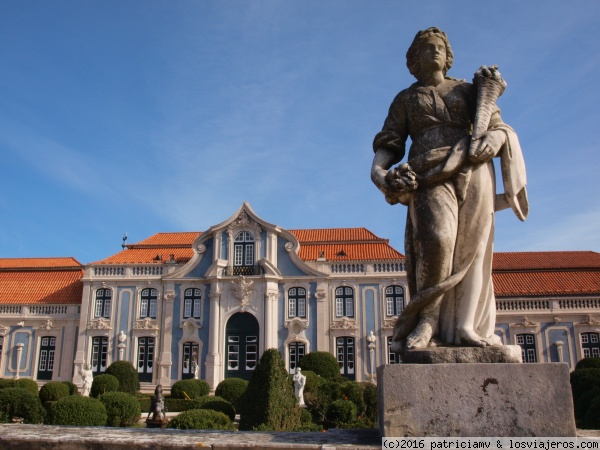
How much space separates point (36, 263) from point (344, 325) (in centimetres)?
2218

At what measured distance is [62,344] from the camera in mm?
33406

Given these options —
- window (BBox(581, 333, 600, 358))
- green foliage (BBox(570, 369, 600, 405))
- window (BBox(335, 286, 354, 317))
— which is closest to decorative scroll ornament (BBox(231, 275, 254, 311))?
window (BBox(335, 286, 354, 317))

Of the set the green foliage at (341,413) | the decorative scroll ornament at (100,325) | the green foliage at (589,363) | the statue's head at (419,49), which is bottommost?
the green foliage at (341,413)

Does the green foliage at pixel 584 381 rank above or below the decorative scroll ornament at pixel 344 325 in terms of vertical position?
below

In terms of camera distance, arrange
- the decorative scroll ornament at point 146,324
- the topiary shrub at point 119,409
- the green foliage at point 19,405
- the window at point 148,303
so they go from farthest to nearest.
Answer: the window at point 148,303, the decorative scroll ornament at point 146,324, the topiary shrub at point 119,409, the green foliage at point 19,405

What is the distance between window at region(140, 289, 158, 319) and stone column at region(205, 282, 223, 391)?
3.61m

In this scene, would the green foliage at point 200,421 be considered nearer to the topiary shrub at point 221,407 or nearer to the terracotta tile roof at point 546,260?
the topiary shrub at point 221,407

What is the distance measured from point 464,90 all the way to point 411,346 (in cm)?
191

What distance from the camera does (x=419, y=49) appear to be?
423 centimetres

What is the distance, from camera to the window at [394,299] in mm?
32000

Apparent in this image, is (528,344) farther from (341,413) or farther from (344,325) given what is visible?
(341,413)

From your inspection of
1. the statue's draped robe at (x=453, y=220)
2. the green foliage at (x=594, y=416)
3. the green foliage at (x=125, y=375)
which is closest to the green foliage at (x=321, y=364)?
the green foliage at (x=125, y=375)

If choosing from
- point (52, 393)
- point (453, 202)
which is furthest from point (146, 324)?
point (453, 202)

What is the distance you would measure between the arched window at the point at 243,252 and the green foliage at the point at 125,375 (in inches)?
326
